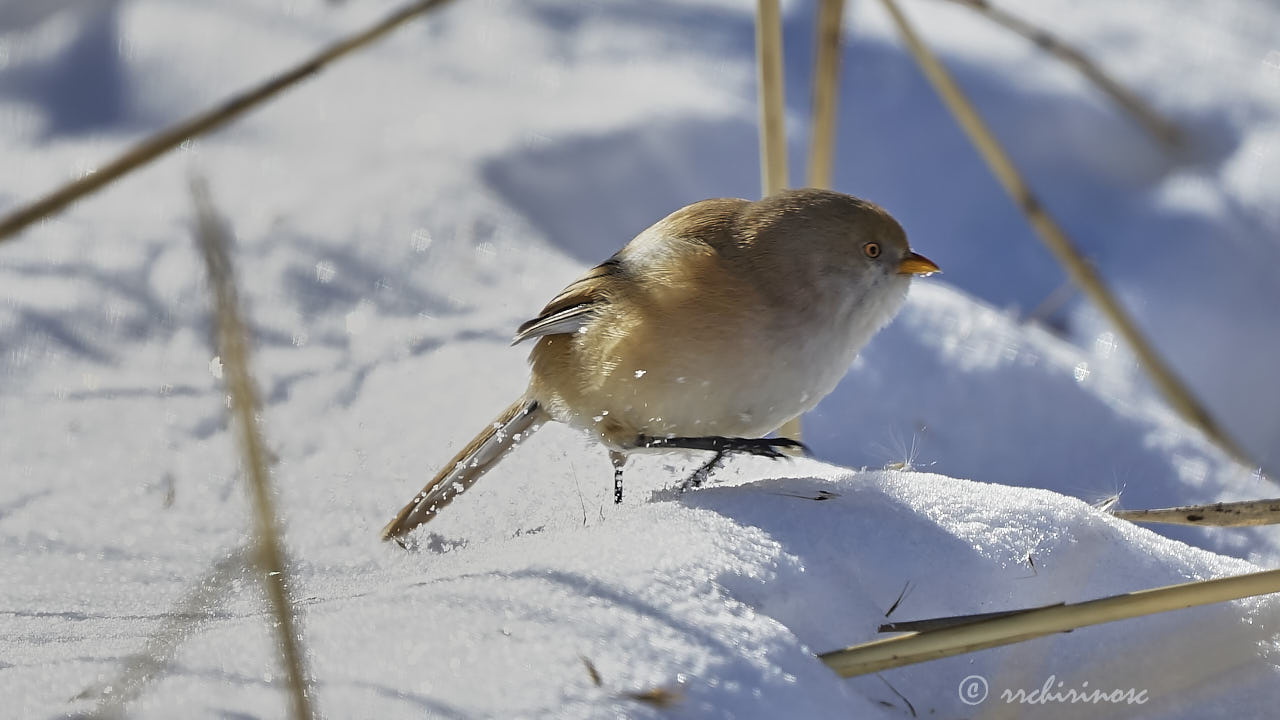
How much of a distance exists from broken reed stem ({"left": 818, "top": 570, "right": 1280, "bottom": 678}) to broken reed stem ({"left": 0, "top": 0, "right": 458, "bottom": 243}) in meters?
1.10

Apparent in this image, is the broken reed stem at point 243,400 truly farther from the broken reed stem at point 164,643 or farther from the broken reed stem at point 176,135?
the broken reed stem at point 176,135

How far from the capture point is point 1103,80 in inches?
82.4

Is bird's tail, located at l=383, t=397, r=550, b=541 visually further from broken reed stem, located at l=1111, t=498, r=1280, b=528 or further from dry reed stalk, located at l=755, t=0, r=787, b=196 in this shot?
broken reed stem, located at l=1111, t=498, r=1280, b=528

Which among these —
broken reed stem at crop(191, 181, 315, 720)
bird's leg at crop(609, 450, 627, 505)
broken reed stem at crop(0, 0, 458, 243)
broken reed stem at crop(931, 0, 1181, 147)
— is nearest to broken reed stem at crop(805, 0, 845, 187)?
broken reed stem at crop(931, 0, 1181, 147)

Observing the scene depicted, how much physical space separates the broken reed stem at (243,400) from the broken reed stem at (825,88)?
1942mm

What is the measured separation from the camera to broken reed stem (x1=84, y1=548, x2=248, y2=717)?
129 centimetres

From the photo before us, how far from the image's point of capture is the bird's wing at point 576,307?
229cm

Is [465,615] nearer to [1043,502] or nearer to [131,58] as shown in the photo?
[1043,502]

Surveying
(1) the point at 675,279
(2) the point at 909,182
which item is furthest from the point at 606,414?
(2) the point at 909,182

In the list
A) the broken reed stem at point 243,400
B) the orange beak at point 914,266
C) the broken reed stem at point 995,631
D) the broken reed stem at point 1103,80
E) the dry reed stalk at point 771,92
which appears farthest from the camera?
the dry reed stalk at point 771,92

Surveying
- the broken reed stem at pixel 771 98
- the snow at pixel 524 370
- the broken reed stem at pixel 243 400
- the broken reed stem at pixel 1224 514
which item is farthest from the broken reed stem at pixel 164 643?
the broken reed stem at pixel 1224 514

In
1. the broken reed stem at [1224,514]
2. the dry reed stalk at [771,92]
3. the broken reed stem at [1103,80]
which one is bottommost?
the broken reed stem at [1224,514]

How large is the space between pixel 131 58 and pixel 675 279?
306 centimetres

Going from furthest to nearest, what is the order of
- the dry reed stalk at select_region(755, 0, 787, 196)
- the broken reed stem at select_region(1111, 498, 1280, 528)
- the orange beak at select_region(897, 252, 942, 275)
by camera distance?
1. the dry reed stalk at select_region(755, 0, 787, 196)
2. the orange beak at select_region(897, 252, 942, 275)
3. the broken reed stem at select_region(1111, 498, 1280, 528)
